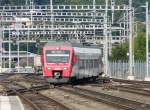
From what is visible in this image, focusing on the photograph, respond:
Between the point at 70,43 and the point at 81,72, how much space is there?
2452 millimetres

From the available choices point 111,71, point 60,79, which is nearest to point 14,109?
point 60,79

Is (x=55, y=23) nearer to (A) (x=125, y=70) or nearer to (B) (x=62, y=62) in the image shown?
(A) (x=125, y=70)

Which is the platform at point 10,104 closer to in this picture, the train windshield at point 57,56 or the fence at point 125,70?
the train windshield at point 57,56

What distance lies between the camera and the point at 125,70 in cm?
7112

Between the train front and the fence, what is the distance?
2178cm

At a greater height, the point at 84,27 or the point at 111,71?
the point at 84,27

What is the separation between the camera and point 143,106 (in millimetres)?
25797

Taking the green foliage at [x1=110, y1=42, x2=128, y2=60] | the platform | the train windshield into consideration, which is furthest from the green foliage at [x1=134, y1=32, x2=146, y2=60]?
the platform

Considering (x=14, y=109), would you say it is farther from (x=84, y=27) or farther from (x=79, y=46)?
(x=84, y=27)

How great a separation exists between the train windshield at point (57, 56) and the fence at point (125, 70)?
71.4 feet

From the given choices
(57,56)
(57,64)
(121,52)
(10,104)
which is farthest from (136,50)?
(10,104)

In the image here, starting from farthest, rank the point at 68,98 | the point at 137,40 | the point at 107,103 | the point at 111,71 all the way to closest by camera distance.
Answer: the point at 137,40 < the point at 111,71 < the point at 68,98 < the point at 107,103

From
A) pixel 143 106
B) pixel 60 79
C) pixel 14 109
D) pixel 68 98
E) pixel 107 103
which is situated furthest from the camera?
pixel 60 79

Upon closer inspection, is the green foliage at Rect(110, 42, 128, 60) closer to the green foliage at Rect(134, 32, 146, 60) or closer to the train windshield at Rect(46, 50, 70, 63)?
the green foliage at Rect(134, 32, 146, 60)
